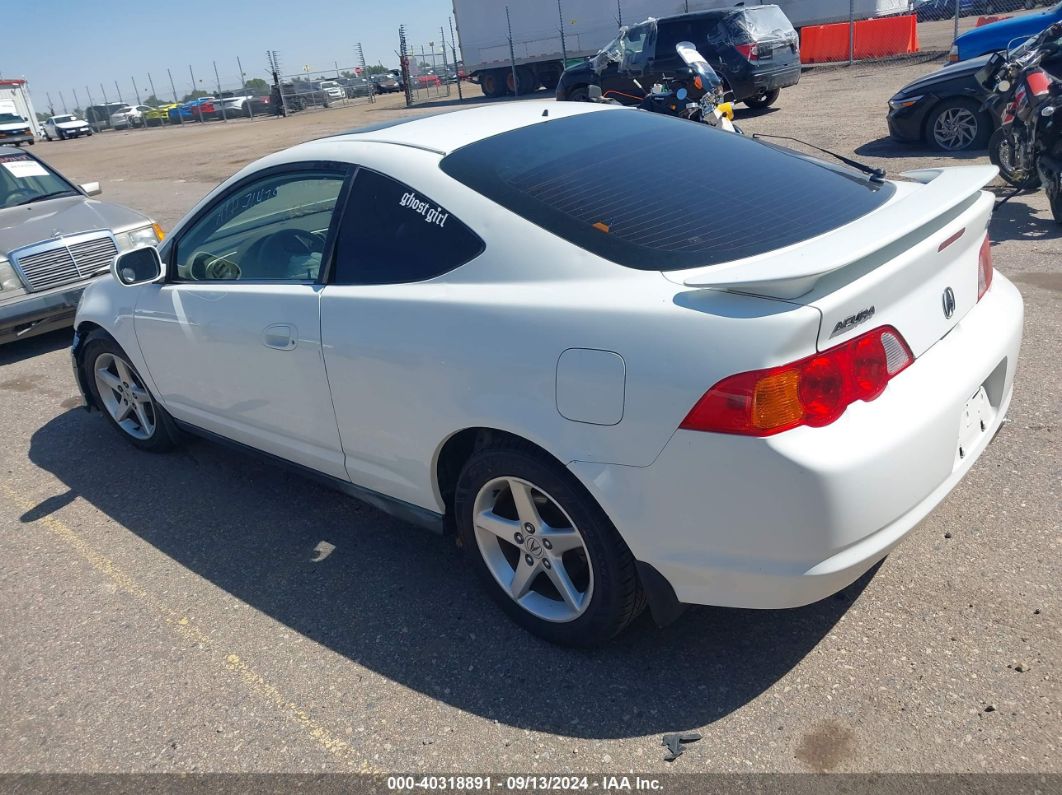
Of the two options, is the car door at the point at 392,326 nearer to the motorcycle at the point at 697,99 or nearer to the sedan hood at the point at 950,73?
the motorcycle at the point at 697,99

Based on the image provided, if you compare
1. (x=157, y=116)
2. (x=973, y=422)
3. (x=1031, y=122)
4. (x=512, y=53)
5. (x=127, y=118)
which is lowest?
(x=973, y=422)

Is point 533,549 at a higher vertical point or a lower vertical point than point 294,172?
lower

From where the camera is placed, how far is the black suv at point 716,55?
16.0m

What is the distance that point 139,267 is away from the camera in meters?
4.15

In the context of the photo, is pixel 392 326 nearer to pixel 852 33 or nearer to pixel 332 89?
pixel 852 33

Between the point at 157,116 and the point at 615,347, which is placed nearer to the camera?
the point at 615,347

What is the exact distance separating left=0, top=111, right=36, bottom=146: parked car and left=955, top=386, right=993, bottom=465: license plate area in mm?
44136

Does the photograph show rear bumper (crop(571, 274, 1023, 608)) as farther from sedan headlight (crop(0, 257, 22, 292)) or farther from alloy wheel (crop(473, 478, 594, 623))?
sedan headlight (crop(0, 257, 22, 292))

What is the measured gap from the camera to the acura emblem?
106 inches

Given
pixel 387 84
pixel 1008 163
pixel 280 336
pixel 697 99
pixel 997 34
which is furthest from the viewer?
pixel 387 84

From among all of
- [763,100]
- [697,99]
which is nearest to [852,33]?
[763,100]

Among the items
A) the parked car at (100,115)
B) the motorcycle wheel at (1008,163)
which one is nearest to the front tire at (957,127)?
the motorcycle wheel at (1008,163)

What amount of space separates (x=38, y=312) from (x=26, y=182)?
2085mm

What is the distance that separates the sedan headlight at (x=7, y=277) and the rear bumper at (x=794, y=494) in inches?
235
